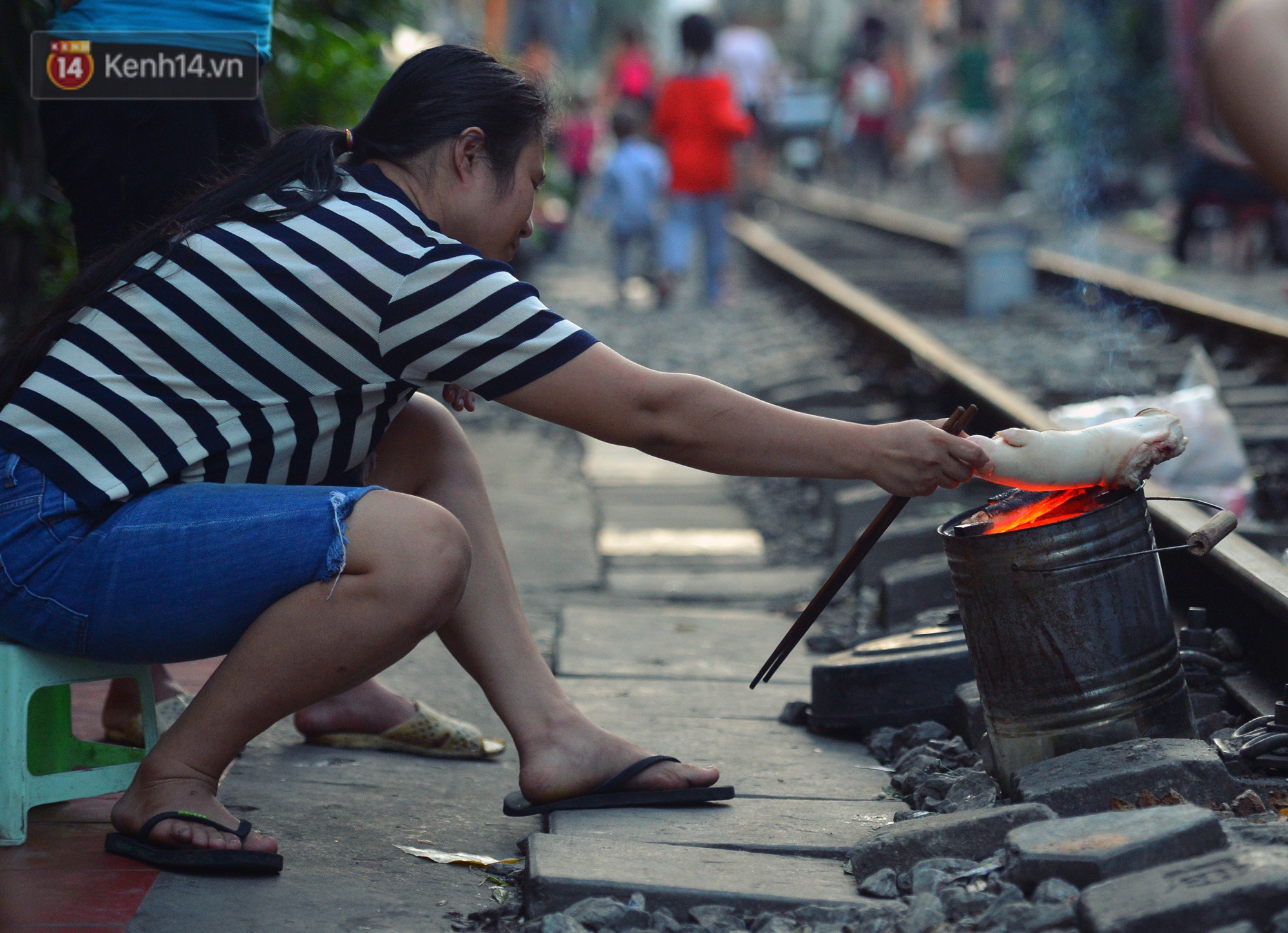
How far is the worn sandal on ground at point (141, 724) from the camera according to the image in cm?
285

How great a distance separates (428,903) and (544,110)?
129 cm

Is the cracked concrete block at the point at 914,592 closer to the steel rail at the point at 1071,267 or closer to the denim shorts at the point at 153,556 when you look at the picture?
the denim shorts at the point at 153,556

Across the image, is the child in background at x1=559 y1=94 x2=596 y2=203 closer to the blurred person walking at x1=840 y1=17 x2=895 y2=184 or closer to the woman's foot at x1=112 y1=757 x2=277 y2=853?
the blurred person walking at x1=840 y1=17 x2=895 y2=184

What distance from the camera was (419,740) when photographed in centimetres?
302

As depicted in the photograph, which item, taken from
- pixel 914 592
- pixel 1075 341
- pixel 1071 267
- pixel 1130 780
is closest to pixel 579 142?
pixel 1071 267

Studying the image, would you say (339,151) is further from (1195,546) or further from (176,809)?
(1195,546)

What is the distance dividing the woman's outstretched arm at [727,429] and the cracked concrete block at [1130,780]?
1.60 ft

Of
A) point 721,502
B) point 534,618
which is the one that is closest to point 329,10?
point 721,502

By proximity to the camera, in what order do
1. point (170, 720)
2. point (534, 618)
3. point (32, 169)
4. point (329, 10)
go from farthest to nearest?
point (329, 10) < point (32, 169) < point (534, 618) < point (170, 720)

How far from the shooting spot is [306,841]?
97.0 inches

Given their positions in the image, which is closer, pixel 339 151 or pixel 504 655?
pixel 339 151

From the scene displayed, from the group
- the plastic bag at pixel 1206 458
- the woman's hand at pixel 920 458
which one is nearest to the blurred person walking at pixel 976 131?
the plastic bag at pixel 1206 458

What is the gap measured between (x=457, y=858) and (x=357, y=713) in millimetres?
659

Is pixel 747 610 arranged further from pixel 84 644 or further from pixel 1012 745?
pixel 84 644
